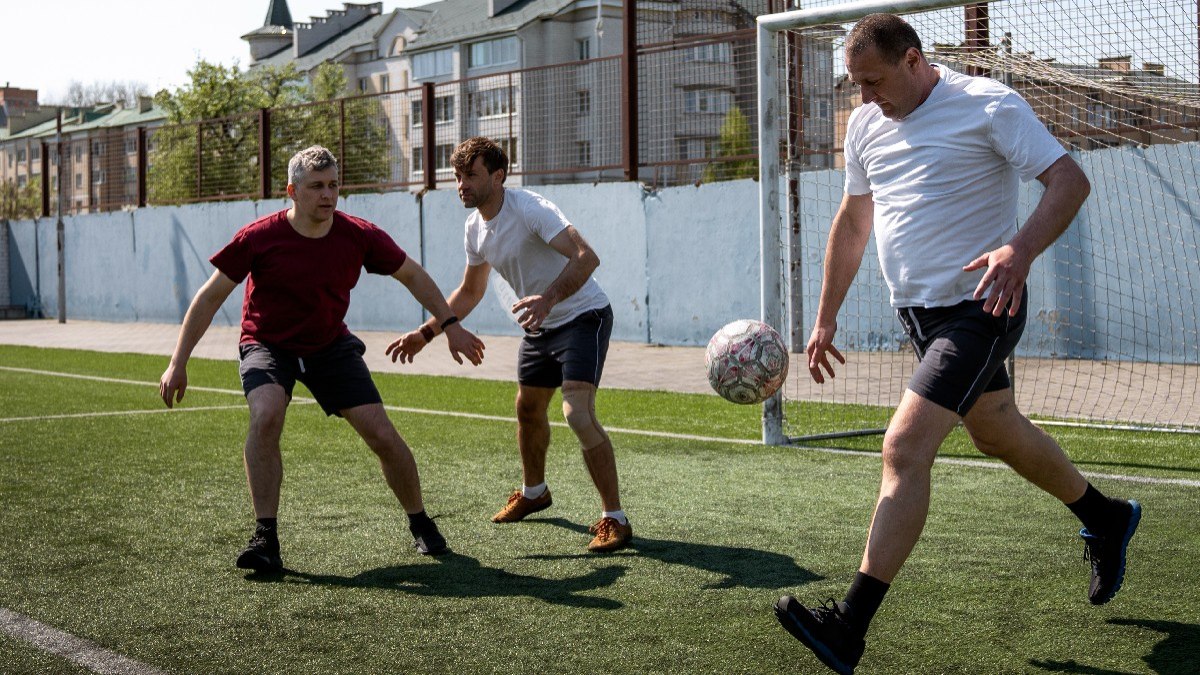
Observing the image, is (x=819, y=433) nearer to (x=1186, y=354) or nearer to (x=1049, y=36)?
(x=1049, y=36)

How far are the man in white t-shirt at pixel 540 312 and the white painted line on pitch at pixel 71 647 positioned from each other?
76.4 inches

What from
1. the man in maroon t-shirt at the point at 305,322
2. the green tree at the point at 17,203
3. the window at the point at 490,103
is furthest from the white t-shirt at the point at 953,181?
the green tree at the point at 17,203

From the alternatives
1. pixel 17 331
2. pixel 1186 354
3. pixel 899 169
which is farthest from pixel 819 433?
pixel 17 331

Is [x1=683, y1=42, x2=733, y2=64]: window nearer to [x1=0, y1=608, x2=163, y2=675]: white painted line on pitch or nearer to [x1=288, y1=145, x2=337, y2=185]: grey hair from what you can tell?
[x1=288, y1=145, x2=337, y2=185]: grey hair

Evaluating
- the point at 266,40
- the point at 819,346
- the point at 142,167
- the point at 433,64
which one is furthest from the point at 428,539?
the point at 266,40

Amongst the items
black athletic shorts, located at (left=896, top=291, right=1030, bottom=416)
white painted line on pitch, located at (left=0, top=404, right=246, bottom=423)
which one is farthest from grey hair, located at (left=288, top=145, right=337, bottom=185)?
white painted line on pitch, located at (left=0, top=404, right=246, bottom=423)

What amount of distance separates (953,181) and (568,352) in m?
2.30

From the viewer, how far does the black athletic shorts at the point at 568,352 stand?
19.5ft

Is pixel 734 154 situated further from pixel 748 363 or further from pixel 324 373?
pixel 324 373

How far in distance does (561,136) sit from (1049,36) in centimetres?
1198

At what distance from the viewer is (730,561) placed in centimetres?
537

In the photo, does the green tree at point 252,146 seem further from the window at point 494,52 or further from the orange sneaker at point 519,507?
the window at point 494,52

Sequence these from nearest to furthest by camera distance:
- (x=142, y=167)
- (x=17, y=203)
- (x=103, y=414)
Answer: (x=103, y=414) < (x=142, y=167) < (x=17, y=203)

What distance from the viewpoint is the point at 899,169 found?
4309 millimetres
